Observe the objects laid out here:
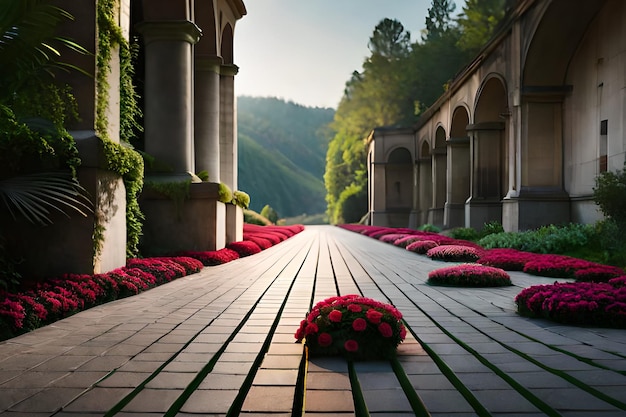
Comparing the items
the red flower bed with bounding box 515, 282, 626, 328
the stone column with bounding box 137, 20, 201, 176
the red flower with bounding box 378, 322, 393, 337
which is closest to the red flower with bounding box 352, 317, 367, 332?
the red flower with bounding box 378, 322, 393, 337

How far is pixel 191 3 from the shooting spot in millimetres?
11867

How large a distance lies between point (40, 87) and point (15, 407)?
17.8ft

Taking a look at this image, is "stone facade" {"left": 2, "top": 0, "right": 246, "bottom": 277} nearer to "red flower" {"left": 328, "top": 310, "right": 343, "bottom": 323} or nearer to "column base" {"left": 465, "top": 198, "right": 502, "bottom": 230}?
"red flower" {"left": 328, "top": 310, "right": 343, "bottom": 323}

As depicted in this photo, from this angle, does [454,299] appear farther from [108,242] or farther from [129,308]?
[108,242]

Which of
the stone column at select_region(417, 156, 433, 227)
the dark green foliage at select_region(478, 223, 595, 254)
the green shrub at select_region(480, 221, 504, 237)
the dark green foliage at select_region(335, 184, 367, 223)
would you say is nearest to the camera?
the dark green foliage at select_region(478, 223, 595, 254)

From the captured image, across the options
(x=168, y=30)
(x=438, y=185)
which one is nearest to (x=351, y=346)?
(x=168, y=30)

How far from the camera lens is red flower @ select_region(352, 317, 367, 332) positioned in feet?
11.3

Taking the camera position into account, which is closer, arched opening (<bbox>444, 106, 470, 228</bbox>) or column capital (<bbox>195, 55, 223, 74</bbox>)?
column capital (<bbox>195, 55, 223, 74</bbox>)

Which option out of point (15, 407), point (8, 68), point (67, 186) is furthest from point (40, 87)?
point (15, 407)

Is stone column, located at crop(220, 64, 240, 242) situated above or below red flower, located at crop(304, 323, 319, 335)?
above

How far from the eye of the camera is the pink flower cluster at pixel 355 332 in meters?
3.44

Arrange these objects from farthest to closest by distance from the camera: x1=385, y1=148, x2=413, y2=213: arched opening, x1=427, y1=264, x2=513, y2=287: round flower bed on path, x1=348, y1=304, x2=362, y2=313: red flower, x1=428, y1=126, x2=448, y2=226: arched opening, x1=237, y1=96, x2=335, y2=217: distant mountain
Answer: x1=237, y1=96, x2=335, y2=217: distant mountain < x1=385, y1=148, x2=413, y2=213: arched opening < x1=428, y1=126, x2=448, y2=226: arched opening < x1=427, y1=264, x2=513, y2=287: round flower bed on path < x1=348, y1=304, x2=362, y2=313: red flower

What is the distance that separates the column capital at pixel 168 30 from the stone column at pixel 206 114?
2726 millimetres

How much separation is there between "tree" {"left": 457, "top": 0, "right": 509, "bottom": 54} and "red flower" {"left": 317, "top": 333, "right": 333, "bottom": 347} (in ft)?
108
